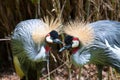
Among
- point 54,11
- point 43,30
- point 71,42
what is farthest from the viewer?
point 54,11

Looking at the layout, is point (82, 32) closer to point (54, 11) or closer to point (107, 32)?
point (107, 32)

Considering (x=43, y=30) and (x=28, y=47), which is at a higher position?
(x=43, y=30)

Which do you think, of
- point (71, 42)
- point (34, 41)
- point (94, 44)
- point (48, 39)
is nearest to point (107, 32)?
point (94, 44)

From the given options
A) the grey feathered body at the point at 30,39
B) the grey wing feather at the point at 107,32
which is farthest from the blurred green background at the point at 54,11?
the grey wing feather at the point at 107,32

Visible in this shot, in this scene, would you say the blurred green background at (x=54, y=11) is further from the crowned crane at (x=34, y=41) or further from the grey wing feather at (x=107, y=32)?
the grey wing feather at (x=107, y=32)

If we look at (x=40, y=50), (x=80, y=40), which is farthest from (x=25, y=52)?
(x=80, y=40)
